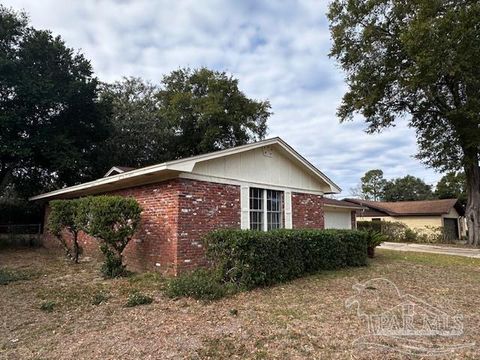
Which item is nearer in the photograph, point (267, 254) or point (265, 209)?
point (267, 254)

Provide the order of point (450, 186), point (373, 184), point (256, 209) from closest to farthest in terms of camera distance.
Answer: point (256, 209) → point (450, 186) → point (373, 184)

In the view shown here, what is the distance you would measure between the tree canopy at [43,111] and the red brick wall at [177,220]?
29.5 ft

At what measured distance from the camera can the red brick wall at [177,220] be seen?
26.0ft

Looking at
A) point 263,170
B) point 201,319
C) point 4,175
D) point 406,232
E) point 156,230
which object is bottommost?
point 201,319

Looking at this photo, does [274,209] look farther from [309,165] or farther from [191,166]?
[191,166]

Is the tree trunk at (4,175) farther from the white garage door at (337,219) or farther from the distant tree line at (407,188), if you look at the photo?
the distant tree line at (407,188)

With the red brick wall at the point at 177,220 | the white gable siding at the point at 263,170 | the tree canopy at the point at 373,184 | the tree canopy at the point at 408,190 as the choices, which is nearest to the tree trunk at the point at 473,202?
the white gable siding at the point at 263,170

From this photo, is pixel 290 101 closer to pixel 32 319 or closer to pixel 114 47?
pixel 114 47

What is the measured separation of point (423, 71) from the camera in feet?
59.1

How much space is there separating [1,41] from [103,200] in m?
13.1

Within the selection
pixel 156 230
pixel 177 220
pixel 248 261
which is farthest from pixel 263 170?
pixel 248 261

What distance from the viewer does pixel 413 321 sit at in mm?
4809

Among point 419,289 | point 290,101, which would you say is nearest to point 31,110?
point 290,101

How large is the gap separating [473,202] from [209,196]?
70.0 ft
